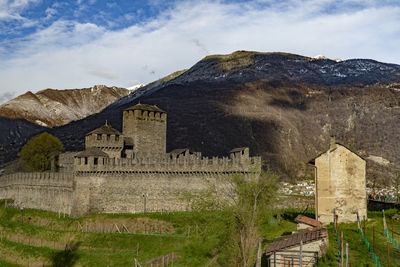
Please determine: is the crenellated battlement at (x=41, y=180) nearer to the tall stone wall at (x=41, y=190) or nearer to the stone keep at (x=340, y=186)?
the tall stone wall at (x=41, y=190)

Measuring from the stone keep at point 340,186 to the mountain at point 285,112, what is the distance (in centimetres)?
5703

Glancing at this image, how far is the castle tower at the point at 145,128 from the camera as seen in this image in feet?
169

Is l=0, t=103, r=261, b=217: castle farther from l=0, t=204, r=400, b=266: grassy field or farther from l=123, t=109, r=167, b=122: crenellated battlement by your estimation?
l=0, t=204, r=400, b=266: grassy field

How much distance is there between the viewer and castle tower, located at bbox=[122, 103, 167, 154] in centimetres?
5159

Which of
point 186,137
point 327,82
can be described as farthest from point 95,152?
point 327,82

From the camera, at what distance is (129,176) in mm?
44344

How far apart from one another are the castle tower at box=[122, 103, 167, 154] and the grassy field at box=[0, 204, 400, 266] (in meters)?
11.8

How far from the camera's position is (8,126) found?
649 ft

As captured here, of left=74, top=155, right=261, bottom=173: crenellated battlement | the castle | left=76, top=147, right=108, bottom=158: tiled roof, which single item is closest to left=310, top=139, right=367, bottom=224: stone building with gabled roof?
the castle

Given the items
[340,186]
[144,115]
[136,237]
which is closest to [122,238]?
[136,237]

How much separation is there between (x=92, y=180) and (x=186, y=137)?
57587 mm

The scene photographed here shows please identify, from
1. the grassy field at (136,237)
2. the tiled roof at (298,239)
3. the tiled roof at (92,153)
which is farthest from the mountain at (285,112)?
the tiled roof at (298,239)

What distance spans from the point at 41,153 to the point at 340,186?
59.6 metres

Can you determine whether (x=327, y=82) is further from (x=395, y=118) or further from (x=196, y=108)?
(x=196, y=108)
